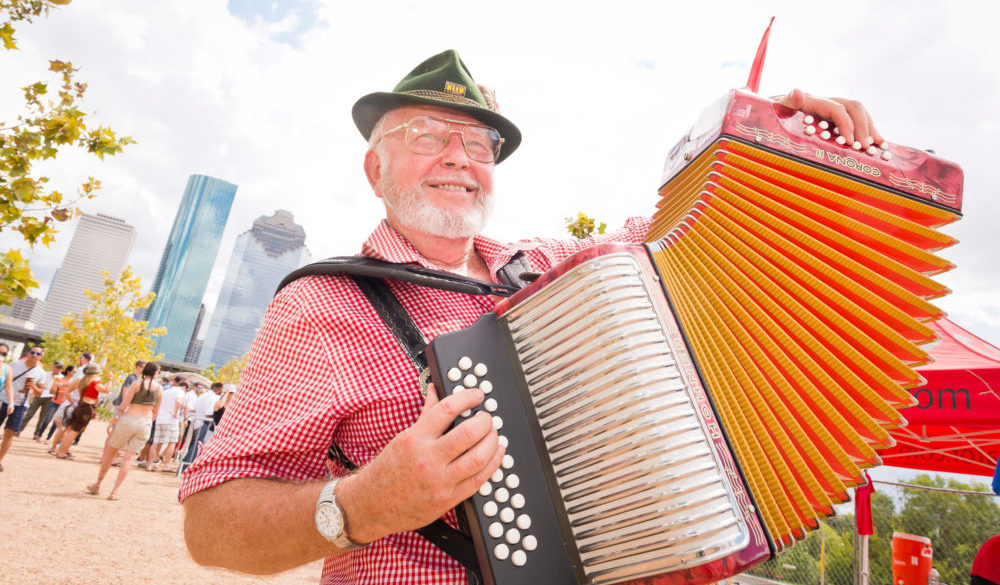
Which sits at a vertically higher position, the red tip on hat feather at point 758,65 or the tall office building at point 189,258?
the tall office building at point 189,258

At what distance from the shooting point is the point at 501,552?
41.9 inches

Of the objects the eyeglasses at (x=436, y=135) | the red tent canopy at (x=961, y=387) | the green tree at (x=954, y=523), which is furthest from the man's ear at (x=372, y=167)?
the green tree at (x=954, y=523)

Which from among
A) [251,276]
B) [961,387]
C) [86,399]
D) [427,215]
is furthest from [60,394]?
[251,276]

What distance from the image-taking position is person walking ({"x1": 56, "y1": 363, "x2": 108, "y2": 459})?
866 cm

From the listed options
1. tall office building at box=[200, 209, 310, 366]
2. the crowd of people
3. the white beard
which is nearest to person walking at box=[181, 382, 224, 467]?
the crowd of people

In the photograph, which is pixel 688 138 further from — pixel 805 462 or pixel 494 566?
pixel 494 566

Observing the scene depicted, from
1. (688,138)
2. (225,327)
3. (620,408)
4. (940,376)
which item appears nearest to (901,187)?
(688,138)

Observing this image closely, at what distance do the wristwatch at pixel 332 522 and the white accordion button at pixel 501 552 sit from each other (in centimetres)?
32

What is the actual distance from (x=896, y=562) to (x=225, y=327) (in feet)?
677

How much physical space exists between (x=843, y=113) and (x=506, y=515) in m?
1.71

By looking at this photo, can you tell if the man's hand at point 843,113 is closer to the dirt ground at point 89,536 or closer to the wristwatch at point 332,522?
the wristwatch at point 332,522

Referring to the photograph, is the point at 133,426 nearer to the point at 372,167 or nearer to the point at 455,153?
the point at 372,167

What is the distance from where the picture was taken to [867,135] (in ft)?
5.65

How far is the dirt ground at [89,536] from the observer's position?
184 inches
